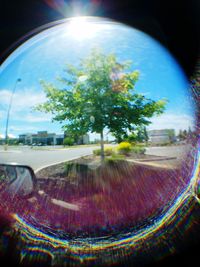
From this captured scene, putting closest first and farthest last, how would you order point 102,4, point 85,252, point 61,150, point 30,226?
point 85,252, point 30,226, point 61,150, point 102,4

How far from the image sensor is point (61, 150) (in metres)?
1.45

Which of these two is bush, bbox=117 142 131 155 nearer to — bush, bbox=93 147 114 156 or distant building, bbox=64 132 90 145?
bush, bbox=93 147 114 156

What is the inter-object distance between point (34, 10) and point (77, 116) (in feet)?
4.37

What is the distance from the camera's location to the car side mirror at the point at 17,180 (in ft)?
4.87

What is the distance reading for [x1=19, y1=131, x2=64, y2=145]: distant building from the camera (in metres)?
1.26

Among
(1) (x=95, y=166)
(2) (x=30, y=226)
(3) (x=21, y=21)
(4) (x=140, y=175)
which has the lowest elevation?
(2) (x=30, y=226)

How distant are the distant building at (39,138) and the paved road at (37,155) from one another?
15 cm

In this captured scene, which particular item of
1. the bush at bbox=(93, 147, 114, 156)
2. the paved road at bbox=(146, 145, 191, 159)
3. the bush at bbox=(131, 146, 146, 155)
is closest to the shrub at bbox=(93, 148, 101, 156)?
the bush at bbox=(93, 147, 114, 156)

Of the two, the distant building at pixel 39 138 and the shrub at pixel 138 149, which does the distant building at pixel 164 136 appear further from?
the distant building at pixel 39 138

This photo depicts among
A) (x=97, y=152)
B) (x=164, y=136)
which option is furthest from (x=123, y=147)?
(x=164, y=136)

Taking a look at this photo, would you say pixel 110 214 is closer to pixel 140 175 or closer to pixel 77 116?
pixel 140 175

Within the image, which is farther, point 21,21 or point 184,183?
point 21,21

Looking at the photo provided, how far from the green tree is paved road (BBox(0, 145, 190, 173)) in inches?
8.2

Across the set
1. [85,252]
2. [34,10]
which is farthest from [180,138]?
[34,10]
